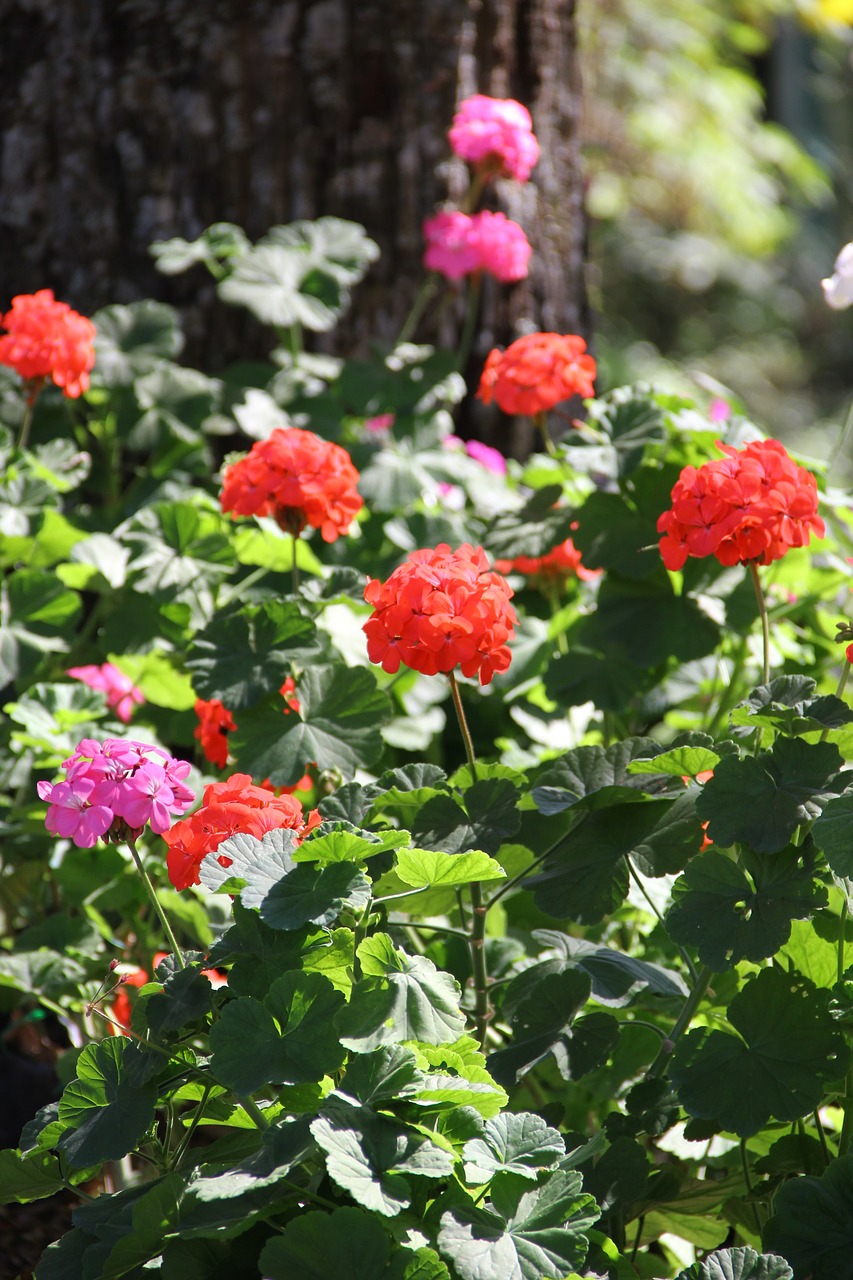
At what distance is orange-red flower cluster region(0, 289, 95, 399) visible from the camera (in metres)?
1.78

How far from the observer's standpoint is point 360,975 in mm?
1012

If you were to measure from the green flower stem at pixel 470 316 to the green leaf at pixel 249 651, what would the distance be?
0.91 meters

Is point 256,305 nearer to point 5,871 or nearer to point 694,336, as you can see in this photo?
point 5,871

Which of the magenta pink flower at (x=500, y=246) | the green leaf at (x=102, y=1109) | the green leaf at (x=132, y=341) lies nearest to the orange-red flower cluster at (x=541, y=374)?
the magenta pink flower at (x=500, y=246)

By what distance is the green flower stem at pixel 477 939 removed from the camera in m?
1.13

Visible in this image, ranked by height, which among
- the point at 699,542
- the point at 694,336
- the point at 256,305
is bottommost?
the point at 694,336

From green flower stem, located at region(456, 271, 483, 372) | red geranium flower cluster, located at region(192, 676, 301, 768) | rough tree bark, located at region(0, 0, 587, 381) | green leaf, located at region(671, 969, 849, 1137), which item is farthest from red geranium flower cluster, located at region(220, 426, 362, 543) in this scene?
rough tree bark, located at region(0, 0, 587, 381)

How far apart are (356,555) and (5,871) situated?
720 mm

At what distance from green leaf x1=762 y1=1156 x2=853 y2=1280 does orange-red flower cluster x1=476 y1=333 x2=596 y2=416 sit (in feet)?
3.49

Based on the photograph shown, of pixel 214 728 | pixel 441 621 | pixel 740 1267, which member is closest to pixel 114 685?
pixel 214 728

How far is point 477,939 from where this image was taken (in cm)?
115

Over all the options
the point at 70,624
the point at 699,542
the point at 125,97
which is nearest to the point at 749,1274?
the point at 699,542

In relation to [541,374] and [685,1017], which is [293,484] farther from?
A: [685,1017]

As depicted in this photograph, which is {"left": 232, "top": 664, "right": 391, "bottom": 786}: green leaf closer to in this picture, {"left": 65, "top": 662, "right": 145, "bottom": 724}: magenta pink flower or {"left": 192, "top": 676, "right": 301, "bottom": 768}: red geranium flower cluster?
{"left": 192, "top": 676, "right": 301, "bottom": 768}: red geranium flower cluster
